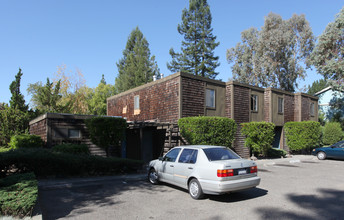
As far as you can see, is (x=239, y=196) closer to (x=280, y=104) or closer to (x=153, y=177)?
(x=153, y=177)

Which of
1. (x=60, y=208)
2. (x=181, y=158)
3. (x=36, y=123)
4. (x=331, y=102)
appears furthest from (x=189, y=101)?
(x=331, y=102)

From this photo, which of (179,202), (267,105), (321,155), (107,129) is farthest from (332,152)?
(179,202)

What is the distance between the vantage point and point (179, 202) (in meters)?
7.09

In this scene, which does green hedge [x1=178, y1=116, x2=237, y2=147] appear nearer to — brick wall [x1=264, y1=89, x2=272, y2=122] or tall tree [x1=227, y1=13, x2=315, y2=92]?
brick wall [x1=264, y1=89, x2=272, y2=122]

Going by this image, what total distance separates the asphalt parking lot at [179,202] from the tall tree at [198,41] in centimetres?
3390

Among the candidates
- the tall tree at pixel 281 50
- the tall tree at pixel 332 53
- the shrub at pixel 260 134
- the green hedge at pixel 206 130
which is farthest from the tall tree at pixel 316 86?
the green hedge at pixel 206 130

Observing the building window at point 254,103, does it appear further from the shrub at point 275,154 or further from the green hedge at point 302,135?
the green hedge at point 302,135

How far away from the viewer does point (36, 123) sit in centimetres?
1648

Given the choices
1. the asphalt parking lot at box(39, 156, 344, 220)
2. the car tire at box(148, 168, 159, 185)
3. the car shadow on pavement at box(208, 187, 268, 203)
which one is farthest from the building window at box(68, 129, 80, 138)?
the car shadow on pavement at box(208, 187, 268, 203)

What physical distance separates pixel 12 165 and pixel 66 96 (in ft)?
106

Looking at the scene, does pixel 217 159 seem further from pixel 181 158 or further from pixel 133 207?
pixel 133 207

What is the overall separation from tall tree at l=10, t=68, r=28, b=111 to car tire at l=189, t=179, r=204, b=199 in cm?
1917

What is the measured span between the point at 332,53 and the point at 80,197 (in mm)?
31333

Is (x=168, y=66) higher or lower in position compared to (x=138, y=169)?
higher
